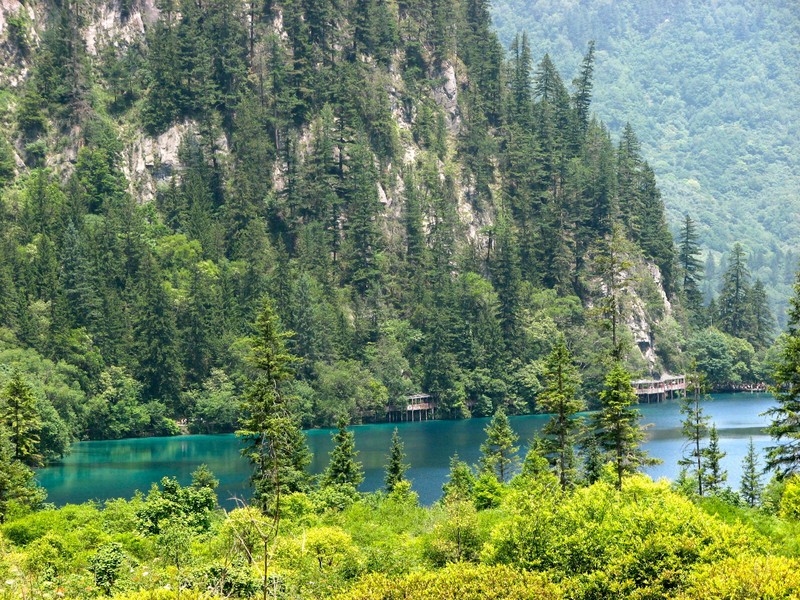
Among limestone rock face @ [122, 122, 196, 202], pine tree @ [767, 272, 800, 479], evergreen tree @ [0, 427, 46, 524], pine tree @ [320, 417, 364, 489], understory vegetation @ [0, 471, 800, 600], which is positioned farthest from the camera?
limestone rock face @ [122, 122, 196, 202]

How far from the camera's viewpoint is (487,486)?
3014 inches

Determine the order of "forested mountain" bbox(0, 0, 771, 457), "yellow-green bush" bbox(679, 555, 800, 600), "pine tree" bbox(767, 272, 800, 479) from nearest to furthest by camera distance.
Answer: "yellow-green bush" bbox(679, 555, 800, 600) → "pine tree" bbox(767, 272, 800, 479) → "forested mountain" bbox(0, 0, 771, 457)

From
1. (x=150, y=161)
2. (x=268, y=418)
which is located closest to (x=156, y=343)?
(x=150, y=161)

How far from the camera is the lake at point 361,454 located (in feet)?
332

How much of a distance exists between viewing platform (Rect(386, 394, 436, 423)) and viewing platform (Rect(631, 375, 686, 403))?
34.1 metres

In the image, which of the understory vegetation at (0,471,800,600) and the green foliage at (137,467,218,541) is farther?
the green foliage at (137,467,218,541)

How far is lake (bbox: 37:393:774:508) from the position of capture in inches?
3981

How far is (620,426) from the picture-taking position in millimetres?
65625

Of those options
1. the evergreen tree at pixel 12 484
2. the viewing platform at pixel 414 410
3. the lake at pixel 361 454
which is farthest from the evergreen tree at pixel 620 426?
the viewing platform at pixel 414 410

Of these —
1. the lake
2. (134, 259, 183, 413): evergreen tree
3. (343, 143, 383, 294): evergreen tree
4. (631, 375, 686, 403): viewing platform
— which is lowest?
the lake

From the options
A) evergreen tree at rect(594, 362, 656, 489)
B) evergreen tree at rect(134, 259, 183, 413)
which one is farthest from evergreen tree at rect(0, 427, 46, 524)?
evergreen tree at rect(134, 259, 183, 413)

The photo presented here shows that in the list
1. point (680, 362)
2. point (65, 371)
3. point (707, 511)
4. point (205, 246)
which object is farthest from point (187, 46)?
point (707, 511)

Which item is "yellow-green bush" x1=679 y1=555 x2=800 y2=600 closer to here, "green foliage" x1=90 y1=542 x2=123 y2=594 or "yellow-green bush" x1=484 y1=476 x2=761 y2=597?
"yellow-green bush" x1=484 y1=476 x2=761 y2=597

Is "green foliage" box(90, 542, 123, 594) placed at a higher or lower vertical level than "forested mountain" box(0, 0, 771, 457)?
lower
